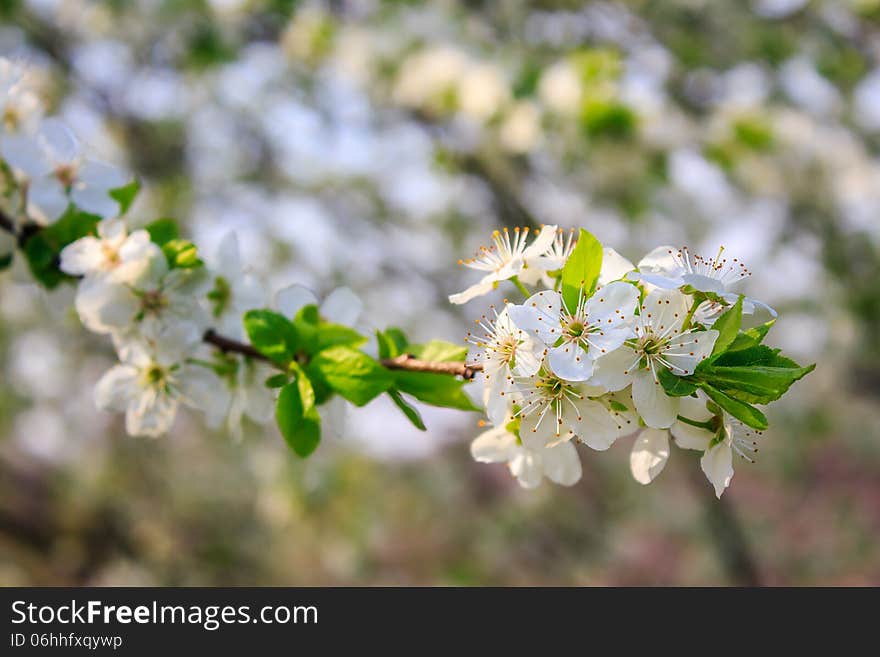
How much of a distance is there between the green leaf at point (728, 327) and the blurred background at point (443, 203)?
0.60ft

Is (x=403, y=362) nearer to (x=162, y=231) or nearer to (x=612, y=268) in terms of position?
(x=612, y=268)

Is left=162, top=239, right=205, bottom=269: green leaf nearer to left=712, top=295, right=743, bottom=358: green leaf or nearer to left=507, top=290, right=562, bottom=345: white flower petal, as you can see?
left=507, top=290, right=562, bottom=345: white flower petal

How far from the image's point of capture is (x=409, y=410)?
0.74m

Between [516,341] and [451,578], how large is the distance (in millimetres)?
3705

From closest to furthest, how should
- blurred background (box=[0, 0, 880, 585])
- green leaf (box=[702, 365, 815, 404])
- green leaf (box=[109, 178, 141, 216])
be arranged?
green leaf (box=[702, 365, 815, 404]) < green leaf (box=[109, 178, 141, 216]) < blurred background (box=[0, 0, 880, 585])

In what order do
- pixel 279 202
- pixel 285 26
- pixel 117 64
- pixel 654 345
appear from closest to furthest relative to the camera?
pixel 654 345 → pixel 285 26 → pixel 117 64 → pixel 279 202

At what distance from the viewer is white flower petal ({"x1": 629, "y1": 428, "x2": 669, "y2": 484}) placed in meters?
0.68

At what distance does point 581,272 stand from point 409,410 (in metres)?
0.22

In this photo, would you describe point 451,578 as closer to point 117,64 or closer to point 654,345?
point 117,64

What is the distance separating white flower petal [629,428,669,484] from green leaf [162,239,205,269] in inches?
19.8

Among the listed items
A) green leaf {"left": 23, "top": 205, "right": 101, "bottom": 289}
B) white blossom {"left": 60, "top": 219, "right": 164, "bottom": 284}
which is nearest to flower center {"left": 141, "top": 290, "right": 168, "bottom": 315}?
white blossom {"left": 60, "top": 219, "right": 164, "bottom": 284}
